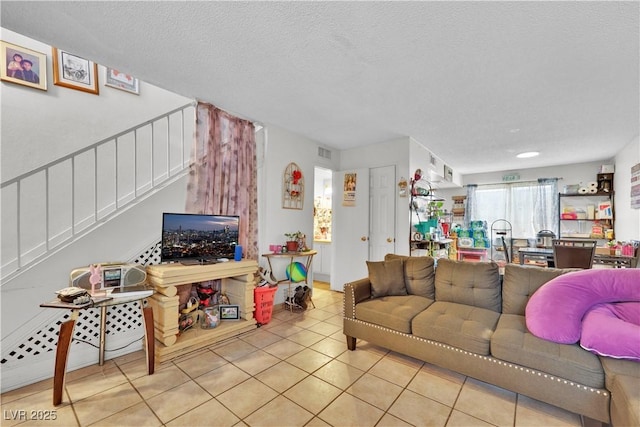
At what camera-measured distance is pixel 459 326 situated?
207 centimetres

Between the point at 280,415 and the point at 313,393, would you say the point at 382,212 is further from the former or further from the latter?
the point at 280,415

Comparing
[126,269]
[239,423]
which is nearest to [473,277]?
[239,423]

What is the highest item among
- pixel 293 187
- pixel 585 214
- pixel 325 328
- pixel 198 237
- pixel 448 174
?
pixel 448 174

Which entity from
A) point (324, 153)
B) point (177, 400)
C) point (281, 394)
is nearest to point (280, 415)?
point (281, 394)

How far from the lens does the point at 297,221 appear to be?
4.09m

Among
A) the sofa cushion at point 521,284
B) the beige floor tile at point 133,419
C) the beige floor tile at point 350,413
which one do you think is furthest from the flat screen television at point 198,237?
the sofa cushion at point 521,284

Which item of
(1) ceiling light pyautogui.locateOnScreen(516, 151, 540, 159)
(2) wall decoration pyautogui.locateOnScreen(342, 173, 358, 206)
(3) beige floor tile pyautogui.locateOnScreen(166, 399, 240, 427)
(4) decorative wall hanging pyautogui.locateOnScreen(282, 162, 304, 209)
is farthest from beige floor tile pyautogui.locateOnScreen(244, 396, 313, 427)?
(1) ceiling light pyautogui.locateOnScreen(516, 151, 540, 159)

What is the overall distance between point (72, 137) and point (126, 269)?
1.40 m

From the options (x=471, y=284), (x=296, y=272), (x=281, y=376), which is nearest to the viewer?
(x=281, y=376)

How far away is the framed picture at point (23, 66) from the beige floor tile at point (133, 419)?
278 centimetres

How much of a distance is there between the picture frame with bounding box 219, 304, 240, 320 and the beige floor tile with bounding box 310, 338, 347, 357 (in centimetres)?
98

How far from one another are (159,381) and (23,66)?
295 centimetres

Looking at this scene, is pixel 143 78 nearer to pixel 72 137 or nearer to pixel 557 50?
pixel 72 137

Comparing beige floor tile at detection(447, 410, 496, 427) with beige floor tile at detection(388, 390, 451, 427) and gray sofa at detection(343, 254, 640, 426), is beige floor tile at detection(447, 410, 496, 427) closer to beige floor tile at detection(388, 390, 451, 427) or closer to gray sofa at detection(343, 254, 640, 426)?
beige floor tile at detection(388, 390, 451, 427)
